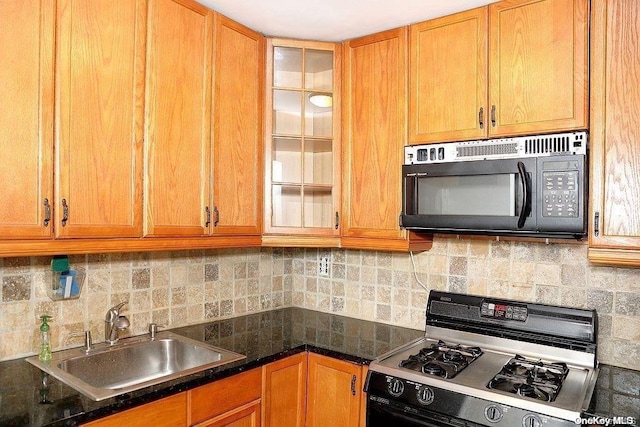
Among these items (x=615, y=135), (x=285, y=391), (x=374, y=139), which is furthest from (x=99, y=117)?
(x=615, y=135)

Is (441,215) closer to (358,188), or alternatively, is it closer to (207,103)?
(358,188)

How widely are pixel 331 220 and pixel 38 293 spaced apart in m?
1.30

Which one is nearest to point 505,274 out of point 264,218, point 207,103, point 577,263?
point 577,263

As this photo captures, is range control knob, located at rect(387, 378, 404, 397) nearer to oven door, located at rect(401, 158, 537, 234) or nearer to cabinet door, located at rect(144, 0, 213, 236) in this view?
oven door, located at rect(401, 158, 537, 234)

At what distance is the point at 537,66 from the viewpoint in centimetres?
174

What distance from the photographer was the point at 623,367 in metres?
1.80

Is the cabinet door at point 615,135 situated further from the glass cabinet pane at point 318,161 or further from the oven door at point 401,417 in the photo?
the glass cabinet pane at point 318,161

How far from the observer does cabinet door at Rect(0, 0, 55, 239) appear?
137cm

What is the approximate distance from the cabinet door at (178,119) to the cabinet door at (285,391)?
2.19ft

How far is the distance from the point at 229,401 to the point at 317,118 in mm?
1381

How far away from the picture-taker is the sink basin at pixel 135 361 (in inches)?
66.0

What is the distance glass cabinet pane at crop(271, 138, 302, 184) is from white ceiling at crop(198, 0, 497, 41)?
0.54 meters

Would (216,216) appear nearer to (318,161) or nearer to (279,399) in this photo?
(318,161)

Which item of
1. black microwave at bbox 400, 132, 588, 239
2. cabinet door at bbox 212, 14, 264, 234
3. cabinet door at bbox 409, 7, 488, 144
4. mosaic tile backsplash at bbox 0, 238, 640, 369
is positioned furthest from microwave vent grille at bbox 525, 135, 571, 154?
cabinet door at bbox 212, 14, 264, 234
